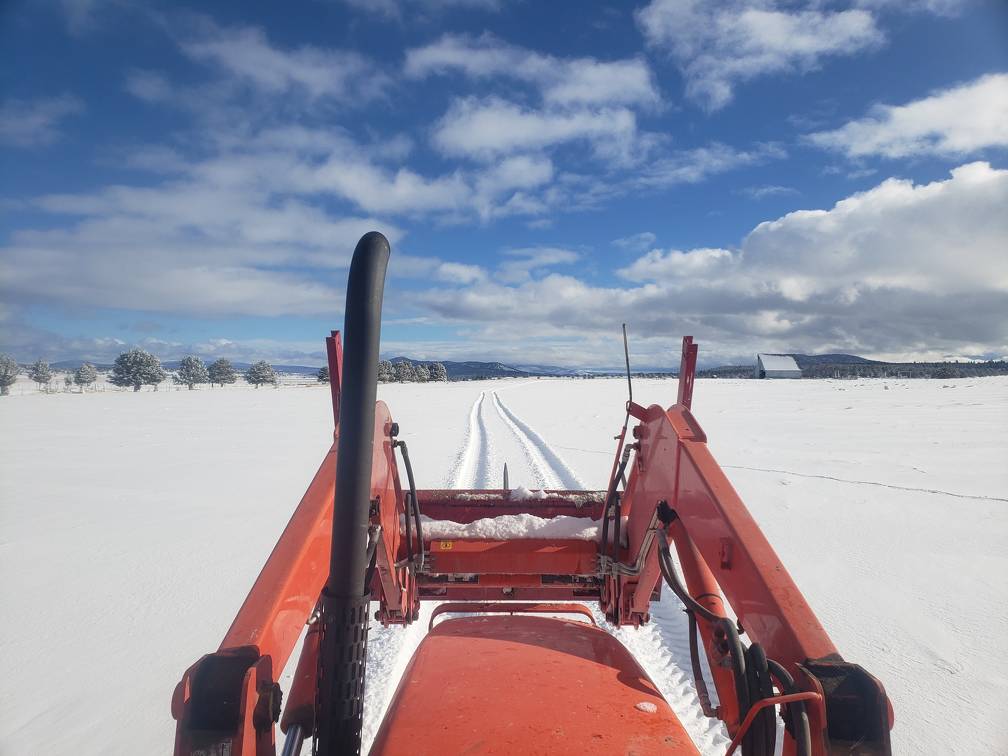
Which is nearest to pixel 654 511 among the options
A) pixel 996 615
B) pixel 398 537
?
pixel 398 537

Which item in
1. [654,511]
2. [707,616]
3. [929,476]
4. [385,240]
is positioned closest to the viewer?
[385,240]

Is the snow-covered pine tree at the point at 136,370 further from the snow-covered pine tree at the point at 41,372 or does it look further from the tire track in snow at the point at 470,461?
the tire track in snow at the point at 470,461

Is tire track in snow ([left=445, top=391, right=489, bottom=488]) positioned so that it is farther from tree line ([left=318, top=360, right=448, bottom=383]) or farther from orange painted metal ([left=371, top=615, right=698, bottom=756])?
tree line ([left=318, top=360, right=448, bottom=383])

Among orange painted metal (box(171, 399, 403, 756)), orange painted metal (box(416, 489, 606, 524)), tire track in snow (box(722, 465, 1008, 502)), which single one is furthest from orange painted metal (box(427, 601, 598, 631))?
tire track in snow (box(722, 465, 1008, 502))

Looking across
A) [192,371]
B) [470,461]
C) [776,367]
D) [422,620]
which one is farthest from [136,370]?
[776,367]

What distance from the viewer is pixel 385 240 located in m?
1.09

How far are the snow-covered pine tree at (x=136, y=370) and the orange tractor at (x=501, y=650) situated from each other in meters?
75.4

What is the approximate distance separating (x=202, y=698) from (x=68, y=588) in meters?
4.70

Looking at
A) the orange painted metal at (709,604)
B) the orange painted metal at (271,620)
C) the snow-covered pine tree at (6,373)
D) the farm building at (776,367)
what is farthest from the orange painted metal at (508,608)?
the farm building at (776,367)

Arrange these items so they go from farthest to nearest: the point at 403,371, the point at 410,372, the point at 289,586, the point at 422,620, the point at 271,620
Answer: the point at 410,372 < the point at 403,371 < the point at 422,620 < the point at 289,586 < the point at 271,620

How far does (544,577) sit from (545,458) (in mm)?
7806

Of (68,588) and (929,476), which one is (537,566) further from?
(929,476)

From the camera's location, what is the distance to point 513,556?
274cm

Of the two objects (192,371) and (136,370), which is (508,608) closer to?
(136,370)
